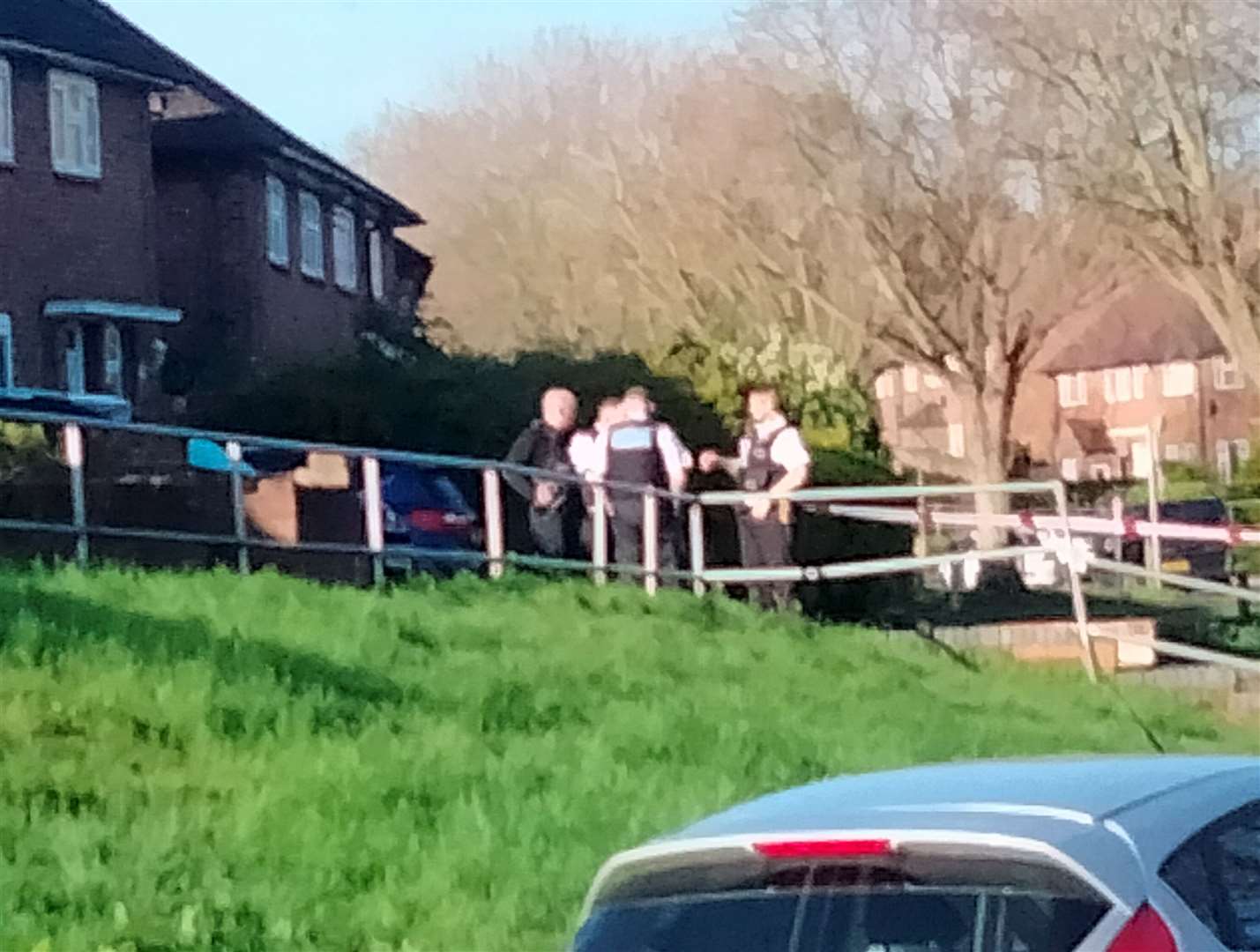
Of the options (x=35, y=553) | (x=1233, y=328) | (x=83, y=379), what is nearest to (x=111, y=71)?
(x=83, y=379)

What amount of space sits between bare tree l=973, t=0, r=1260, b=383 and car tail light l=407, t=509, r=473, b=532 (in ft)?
71.6

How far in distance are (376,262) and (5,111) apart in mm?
16048

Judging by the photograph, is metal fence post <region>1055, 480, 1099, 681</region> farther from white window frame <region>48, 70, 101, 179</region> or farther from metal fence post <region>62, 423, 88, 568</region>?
white window frame <region>48, 70, 101, 179</region>

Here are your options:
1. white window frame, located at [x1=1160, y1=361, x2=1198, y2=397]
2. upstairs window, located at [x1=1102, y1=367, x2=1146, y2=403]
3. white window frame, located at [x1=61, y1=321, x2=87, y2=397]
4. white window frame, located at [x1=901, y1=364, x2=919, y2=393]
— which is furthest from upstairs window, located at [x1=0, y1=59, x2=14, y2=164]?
upstairs window, located at [x1=1102, y1=367, x2=1146, y2=403]

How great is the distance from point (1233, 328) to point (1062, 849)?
38.0 metres

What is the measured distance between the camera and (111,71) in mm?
31281

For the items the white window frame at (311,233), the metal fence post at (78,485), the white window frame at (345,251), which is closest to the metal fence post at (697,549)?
the metal fence post at (78,485)

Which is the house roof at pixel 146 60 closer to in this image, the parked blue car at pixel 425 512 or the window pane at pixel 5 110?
the window pane at pixel 5 110

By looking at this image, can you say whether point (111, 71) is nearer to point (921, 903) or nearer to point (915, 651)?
point (915, 651)

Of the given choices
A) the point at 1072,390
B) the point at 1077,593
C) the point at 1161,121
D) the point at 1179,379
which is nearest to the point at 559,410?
the point at 1077,593

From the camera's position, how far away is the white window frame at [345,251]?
42344 mm

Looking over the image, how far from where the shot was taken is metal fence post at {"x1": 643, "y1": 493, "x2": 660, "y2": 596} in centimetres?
1816

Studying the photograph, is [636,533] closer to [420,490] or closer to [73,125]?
[420,490]

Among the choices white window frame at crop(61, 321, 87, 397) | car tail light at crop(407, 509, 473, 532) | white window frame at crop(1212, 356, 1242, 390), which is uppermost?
white window frame at crop(1212, 356, 1242, 390)
